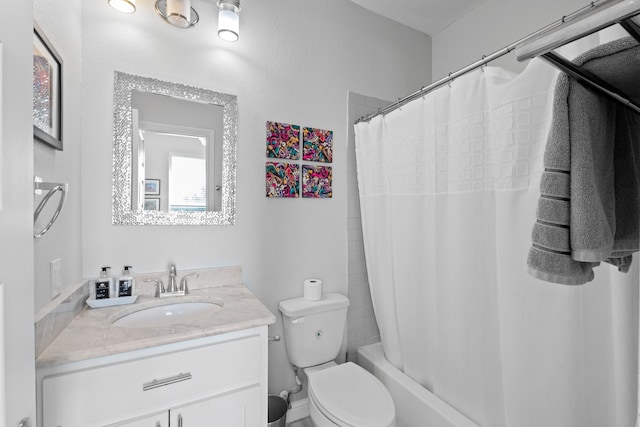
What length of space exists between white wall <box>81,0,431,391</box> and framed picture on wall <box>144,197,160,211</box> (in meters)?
0.09

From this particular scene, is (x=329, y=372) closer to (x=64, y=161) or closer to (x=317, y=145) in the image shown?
(x=317, y=145)

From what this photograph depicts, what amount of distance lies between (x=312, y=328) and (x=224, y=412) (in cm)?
69

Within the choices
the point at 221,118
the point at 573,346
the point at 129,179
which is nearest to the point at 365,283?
the point at 573,346

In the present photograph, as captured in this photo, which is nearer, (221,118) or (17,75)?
(17,75)

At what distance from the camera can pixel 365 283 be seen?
2.09 meters

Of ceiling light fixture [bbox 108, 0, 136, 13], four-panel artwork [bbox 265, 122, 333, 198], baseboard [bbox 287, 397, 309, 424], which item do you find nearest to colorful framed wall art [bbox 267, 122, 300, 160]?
four-panel artwork [bbox 265, 122, 333, 198]

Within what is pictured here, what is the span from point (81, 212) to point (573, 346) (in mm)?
2024

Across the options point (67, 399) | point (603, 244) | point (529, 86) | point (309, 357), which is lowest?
point (309, 357)

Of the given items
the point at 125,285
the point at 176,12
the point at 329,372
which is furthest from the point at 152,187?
the point at 329,372

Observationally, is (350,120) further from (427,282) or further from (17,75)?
(17,75)

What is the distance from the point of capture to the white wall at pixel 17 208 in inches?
19.2

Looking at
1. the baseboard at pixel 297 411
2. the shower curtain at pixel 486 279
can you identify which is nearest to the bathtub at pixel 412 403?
the shower curtain at pixel 486 279

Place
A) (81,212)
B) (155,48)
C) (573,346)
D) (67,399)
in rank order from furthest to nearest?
(155,48) < (81,212) < (573,346) < (67,399)

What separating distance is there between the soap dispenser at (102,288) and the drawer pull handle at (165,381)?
51 cm
